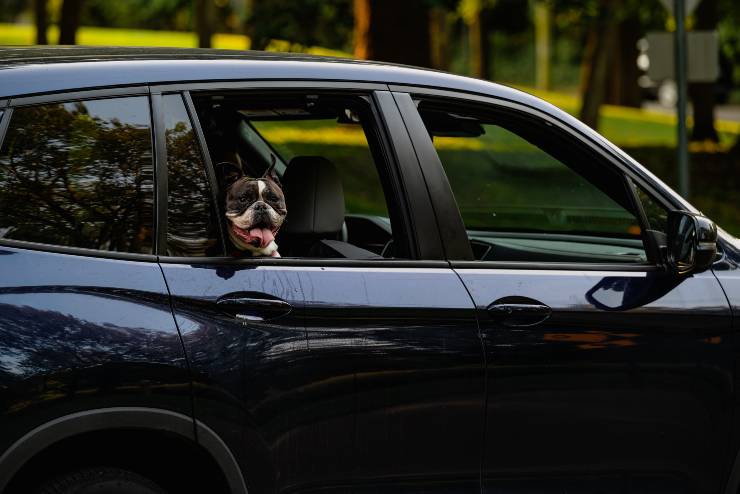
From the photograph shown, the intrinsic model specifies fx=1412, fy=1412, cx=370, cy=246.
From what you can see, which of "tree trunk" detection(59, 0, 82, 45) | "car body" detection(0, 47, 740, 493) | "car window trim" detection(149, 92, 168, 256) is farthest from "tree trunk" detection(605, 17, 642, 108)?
"car window trim" detection(149, 92, 168, 256)

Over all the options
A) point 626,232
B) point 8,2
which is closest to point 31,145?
point 626,232

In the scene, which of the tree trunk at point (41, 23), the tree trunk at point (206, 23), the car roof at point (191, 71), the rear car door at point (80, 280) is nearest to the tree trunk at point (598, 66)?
the tree trunk at point (206, 23)

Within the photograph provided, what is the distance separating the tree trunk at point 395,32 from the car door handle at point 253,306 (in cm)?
1810

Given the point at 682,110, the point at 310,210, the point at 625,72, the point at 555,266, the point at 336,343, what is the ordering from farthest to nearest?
1. the point at 625,72
2. the point at 682,110
3. the point at 310,210
4. the point at 555,266
5. the point at 336,343

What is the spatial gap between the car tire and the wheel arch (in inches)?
4.2

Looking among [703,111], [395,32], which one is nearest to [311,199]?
[395,32]

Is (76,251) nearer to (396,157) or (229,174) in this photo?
(229,174)

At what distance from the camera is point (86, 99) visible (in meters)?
3.49

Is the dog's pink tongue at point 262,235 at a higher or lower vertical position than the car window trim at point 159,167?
lower

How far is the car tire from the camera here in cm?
337

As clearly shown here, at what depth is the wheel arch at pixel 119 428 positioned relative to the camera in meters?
3.23

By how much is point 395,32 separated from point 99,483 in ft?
61.0

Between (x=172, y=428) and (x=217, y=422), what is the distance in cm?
11

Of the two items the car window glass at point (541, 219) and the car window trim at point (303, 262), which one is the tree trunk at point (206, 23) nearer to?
the car window glass at point (541, 219)
